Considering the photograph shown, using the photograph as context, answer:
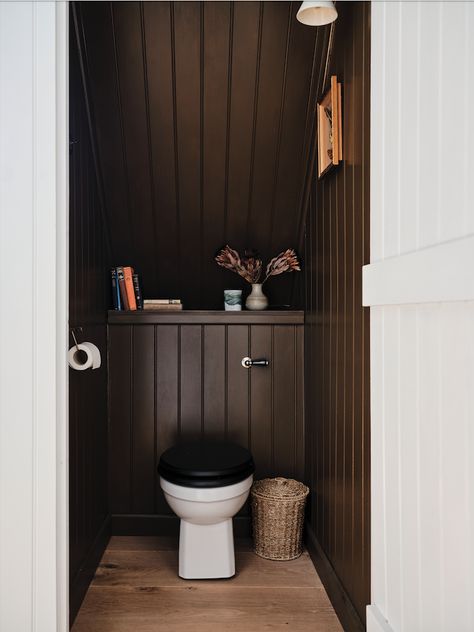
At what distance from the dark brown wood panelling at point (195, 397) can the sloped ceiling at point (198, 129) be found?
0.96ft

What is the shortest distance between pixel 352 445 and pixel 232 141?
1435mm

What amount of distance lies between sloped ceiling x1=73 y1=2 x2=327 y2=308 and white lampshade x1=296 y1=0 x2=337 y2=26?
50 cm

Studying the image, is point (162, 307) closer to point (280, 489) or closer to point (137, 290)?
point (137, 290)

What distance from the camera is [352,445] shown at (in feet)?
6.06

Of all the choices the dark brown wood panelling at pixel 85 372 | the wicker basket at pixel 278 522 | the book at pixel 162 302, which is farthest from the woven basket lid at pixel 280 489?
the book at pixel 162 302

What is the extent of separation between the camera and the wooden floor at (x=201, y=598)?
6.47 feet

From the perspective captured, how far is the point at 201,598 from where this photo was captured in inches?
85.4

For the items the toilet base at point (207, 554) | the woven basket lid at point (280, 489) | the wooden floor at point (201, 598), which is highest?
the woven basket lid at point (280, 489)

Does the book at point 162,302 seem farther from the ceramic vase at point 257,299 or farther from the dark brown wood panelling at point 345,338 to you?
the dark brown wood panelling at point 345,338

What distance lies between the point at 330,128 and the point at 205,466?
140 cm
